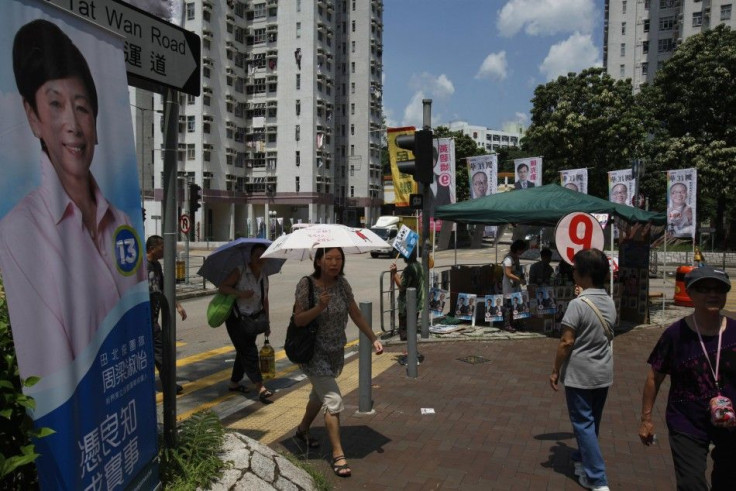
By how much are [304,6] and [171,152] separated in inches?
2343

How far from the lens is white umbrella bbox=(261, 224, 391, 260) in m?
4.59

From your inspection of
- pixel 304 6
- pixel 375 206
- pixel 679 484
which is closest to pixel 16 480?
pixel 679 484

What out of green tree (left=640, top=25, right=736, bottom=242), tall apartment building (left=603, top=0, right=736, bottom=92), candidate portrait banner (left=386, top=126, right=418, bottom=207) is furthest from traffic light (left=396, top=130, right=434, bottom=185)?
tall apartment building (left=603, top=0, right=736, bottom=92)

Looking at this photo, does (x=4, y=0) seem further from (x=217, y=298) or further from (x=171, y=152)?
(x=217, y=298)

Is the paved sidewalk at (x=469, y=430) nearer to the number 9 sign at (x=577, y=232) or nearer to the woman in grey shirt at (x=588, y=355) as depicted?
the woman in grey shirt at (x=588, y=355)

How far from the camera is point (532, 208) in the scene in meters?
10.6

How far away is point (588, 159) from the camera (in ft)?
115

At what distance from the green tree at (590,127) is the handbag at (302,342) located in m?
31.3

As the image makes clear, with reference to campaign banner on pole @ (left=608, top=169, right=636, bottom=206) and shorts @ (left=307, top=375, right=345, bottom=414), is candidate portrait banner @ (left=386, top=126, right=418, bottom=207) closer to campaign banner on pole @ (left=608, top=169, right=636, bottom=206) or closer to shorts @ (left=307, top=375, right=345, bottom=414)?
shorts @ (left=307, top=375, right=345, bottom=414)

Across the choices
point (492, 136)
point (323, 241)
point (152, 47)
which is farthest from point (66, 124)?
point (492, 136)

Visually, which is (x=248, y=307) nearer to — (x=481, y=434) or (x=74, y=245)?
(x=481, y=434)

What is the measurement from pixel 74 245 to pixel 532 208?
9345 millimetres

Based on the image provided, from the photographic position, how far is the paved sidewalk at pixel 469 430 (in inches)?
180

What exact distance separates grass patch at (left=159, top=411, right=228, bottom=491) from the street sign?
1.97 metres
